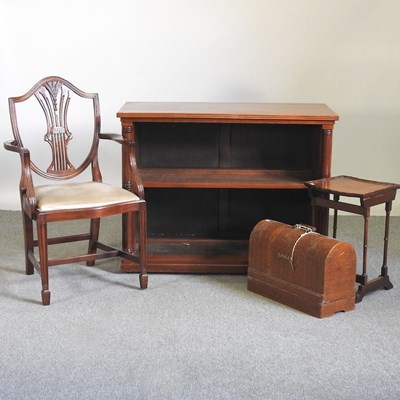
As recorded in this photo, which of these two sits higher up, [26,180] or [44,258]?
[26,180]

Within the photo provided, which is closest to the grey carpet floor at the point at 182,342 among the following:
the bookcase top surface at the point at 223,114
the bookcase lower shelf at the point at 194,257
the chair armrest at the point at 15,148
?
the bookcase lower shelf at the point at 194,257

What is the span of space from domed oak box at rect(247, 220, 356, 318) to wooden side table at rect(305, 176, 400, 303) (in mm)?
199

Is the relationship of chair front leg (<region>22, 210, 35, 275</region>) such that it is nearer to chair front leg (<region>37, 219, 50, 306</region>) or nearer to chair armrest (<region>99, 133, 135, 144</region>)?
chair front leg (<region>37, 219, 50, 306</region>)

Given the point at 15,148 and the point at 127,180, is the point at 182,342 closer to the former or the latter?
the point at 127,180

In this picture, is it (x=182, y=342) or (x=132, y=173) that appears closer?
(x=182, y=342)

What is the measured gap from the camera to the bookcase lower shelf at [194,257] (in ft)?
13.6

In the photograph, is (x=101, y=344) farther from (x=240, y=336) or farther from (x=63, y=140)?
(x=63, y=140)

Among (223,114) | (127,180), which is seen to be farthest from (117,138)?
(223,114)

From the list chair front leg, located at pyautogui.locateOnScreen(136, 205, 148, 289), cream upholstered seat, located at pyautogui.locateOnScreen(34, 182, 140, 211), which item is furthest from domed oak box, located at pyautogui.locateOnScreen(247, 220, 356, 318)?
cream upholstered seat, located at pyautogui.locateOnScreen(34, 182, 140, 211)

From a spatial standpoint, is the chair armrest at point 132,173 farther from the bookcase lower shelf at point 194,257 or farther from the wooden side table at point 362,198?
the wooden side table at point 362,198

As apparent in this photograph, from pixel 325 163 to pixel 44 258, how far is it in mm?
1564

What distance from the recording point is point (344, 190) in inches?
148

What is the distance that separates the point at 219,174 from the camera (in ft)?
14.3

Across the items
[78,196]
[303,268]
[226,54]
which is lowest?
[303,268]
